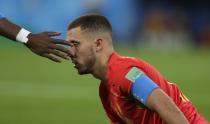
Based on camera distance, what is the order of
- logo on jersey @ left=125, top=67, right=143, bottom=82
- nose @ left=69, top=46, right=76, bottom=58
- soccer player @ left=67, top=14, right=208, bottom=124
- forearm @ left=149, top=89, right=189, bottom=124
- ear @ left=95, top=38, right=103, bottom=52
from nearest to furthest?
forearm @ left=149, top=89, right=189, bottom=124, logo on jersey @ left=125, top=67, right=143, bottom=82, soccer player @ left=67, top=14, right=208, bottom=124, nose @ left=69, top=46, right=76, bottom=58, ear @ left=95, top=38, right=103, bottom=52

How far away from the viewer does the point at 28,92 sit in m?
18.2

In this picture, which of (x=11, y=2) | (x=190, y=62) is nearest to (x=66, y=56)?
(x=190, y=62)

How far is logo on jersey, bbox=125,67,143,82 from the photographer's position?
284 inches

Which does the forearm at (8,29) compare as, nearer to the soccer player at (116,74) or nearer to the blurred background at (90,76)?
the soccer player at (116,74)

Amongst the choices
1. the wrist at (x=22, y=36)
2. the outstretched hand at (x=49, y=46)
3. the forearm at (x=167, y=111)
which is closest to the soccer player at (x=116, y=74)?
the forearm at (x=167, y=111)

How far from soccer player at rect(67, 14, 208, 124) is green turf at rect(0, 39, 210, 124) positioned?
5.84 m

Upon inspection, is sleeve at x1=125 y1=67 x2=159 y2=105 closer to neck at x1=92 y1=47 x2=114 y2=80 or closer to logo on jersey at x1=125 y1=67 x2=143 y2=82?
logo on jersey at x1=125 y1=67 x2=143 y2=82

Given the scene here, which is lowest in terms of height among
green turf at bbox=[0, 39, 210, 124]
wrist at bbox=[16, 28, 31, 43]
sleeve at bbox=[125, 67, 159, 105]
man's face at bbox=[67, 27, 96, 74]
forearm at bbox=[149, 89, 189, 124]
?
green turf at bbox=[0, 39, 210, 124]

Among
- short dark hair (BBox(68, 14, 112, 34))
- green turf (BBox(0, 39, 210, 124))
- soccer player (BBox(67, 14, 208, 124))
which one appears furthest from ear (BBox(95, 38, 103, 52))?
green turf (BBox(0, 39, 210, 124))

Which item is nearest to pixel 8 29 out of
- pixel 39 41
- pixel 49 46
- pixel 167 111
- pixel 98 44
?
pixel 39 41

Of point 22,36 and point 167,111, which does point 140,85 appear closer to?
point 167,111

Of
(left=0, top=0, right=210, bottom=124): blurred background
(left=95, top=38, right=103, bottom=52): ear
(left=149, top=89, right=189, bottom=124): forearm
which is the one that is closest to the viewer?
(left=149, top=89, right=189, bottom=124): forearm

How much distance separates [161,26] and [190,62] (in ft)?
27.7

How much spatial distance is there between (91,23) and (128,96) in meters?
0.90
